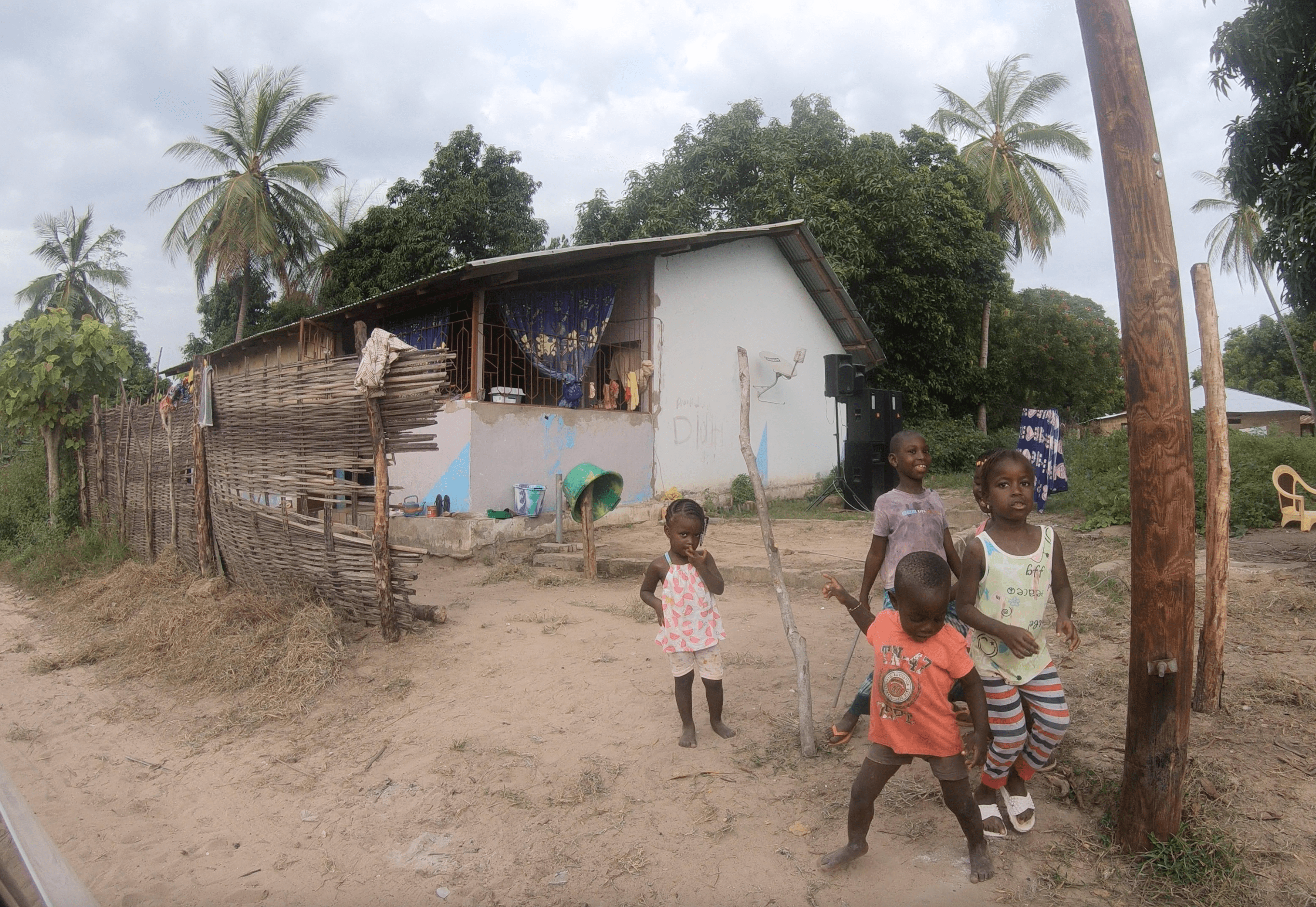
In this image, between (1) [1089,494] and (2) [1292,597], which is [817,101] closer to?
(1) [1089,494]

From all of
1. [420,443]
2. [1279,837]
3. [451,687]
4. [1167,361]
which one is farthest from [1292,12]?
[451,687]

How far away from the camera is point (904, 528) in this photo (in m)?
3.32

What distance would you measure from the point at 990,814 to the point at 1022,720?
40 cm

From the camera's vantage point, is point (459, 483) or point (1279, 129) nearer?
point (1279, 129)

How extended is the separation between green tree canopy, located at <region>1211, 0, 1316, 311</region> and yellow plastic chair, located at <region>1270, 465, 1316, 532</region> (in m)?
1.74

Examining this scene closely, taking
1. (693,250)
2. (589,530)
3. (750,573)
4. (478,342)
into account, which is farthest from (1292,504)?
(478,342)

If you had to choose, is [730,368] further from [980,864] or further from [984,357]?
[984,357]

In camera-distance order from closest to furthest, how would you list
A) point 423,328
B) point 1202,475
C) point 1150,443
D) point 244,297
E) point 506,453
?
point 1150,443
point 1202,475
point 506,453
point 423,328
point 244,297

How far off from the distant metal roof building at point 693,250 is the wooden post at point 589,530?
3037mm

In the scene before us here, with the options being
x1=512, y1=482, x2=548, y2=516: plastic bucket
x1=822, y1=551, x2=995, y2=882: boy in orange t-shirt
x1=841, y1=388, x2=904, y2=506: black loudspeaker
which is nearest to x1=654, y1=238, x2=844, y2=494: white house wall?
x1=841, y1=388, x2=904, y2=506: black loudspeaker

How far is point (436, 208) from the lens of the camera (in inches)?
754

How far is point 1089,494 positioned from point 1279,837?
660 centimetres

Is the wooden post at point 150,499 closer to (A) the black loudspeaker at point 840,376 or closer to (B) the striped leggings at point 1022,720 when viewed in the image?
(B) the striped leggings at point 1022,720

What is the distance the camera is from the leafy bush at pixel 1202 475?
8.00m
